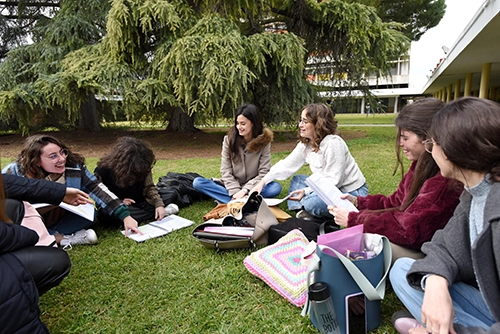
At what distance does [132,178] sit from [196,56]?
5.05m

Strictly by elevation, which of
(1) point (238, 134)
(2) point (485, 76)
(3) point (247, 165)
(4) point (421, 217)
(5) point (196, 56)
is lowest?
(3) point (247, 165)

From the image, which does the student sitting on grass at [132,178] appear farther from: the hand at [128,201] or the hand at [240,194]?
the hand at [240,194]

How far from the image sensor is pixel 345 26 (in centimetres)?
919

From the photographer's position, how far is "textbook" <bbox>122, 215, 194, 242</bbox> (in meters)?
3.07

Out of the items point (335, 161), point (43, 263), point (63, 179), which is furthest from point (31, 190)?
point (335, 161)

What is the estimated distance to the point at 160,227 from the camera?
3281 millimetres

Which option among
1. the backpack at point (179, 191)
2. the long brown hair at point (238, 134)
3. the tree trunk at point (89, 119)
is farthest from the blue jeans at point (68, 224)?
the tree trunk at point (89, 119)

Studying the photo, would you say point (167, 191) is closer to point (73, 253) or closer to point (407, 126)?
point (73, 253)

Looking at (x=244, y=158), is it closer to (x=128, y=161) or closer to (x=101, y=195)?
(x=128, y=161)

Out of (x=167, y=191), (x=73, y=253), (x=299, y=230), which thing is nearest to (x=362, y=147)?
(x=167, y=191)

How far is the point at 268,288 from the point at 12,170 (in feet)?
7.28

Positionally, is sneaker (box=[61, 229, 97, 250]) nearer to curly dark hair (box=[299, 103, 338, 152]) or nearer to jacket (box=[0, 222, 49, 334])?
jacket (box=[0, 222, 49, 334])

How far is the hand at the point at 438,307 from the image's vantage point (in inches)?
47.6

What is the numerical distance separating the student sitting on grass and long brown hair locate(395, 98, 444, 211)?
7.50ft
